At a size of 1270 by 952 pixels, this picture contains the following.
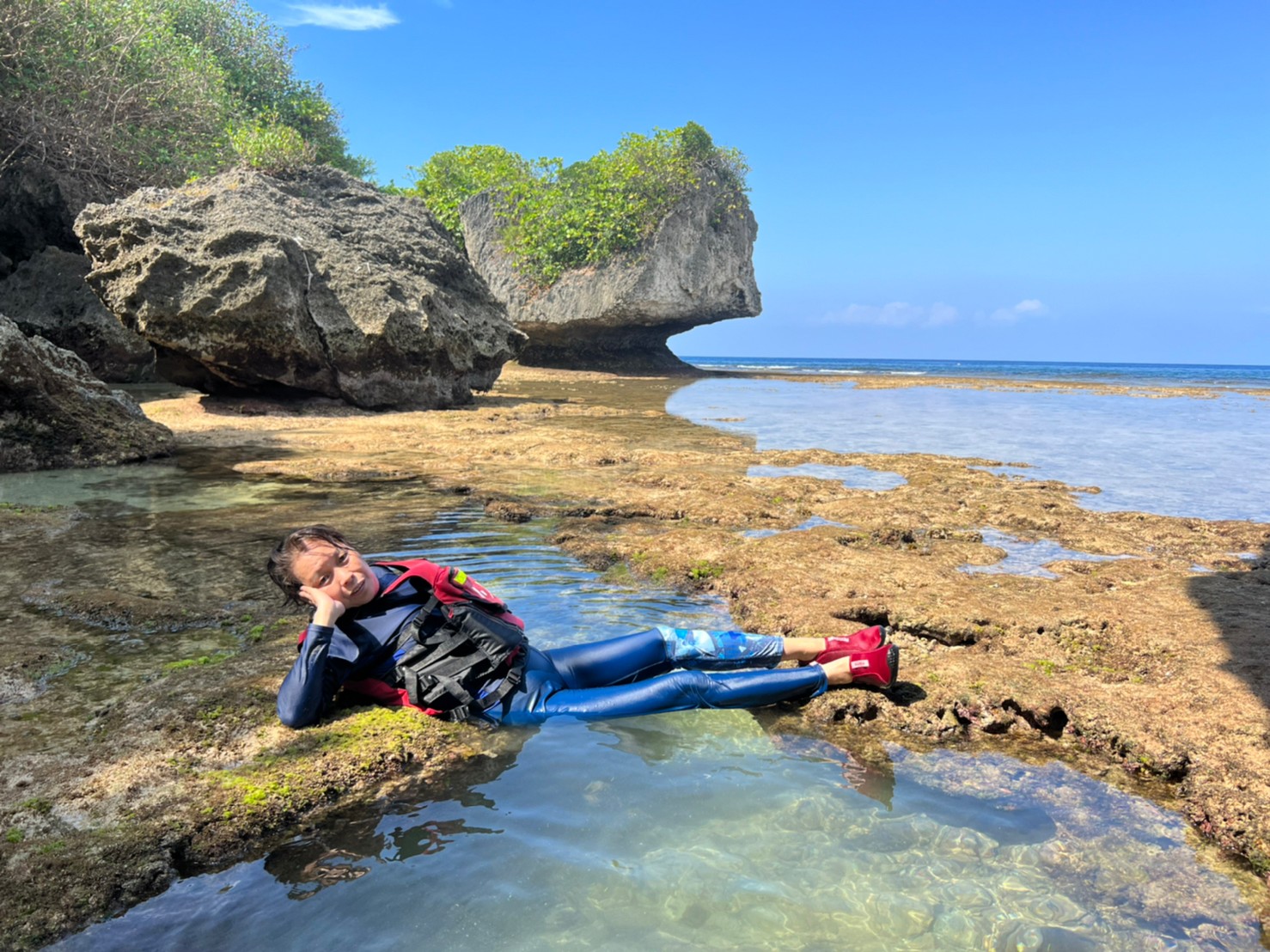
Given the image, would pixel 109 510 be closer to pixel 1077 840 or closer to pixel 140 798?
pixel 140 798

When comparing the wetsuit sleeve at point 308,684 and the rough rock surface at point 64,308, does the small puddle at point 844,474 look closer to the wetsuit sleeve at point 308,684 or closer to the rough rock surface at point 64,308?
the wetsuit sleeve at point 308,684

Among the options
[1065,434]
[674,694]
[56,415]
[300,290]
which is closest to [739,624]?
[674,694]

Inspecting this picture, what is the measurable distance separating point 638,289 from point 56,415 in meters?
23.0

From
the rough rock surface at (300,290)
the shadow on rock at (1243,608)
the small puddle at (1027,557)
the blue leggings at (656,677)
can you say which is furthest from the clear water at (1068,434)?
the blue leggings at (656,677)

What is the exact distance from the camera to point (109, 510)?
6926 millimetres

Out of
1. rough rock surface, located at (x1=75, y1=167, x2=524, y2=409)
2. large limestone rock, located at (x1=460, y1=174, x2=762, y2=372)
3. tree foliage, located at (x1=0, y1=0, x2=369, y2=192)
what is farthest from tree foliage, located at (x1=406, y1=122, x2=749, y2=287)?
rough rock surface, located at (x1=75, y1=167, x2=524, y2=409)

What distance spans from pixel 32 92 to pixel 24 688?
16.8 meters

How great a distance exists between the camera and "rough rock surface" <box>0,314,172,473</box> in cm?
840

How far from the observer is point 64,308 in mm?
15156

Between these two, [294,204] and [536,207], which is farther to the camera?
[536,207]

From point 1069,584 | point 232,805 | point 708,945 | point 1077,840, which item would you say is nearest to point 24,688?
point 232,805

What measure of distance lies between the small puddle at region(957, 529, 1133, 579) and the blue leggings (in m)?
2.38

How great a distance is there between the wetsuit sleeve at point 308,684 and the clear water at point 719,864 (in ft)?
2.07

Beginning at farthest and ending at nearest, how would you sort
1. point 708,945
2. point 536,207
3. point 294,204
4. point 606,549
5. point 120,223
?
point 536,207, point 294,204, point 120,223, point 606,549, point 708,945
